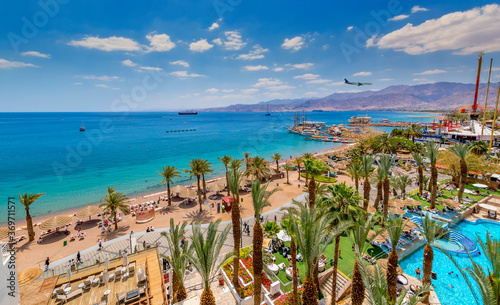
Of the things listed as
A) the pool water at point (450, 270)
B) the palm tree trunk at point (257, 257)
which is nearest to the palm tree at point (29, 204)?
the palm tree trunk at point (257, 257)

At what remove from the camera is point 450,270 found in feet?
57.6

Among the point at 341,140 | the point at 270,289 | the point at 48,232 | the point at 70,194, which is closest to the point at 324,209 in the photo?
the point at 270,289

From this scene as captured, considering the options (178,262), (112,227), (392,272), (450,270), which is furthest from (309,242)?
(112,227)

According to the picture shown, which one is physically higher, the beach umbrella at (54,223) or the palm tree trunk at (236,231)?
the palm tree trunk at (236,231)

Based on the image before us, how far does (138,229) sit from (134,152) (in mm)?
54087

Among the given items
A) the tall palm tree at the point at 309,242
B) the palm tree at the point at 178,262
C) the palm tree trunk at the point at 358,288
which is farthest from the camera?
the palm tree trunk at the point at 358,288

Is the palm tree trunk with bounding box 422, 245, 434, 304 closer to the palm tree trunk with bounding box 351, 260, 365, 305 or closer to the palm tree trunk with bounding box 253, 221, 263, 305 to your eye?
the palm tree trunk with bounding box 351, 260, 365, 305

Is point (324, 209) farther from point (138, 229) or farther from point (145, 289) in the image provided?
point (138, 229)

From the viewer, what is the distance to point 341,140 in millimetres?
94625

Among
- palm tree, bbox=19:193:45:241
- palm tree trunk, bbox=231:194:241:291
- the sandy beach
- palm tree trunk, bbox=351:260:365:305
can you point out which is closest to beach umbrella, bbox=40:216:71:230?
palm tree, bbox=19:193:45:241

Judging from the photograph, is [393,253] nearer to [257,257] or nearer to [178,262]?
[257,257]

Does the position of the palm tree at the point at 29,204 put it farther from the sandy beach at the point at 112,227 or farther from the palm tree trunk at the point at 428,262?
the palm tree trunk at the point at 428,262

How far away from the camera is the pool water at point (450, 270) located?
1502 centimetres

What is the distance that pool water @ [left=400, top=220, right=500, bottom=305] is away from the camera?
15.0m
